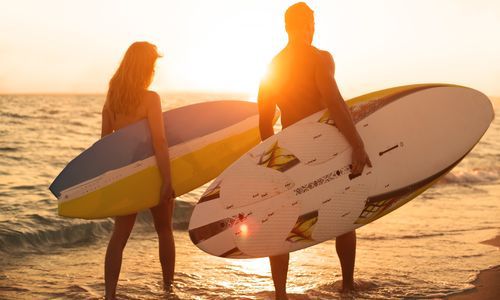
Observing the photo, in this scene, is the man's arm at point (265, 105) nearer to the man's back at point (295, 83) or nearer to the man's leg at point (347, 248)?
the man's back at point (295, 83)

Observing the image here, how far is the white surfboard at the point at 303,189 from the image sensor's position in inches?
161

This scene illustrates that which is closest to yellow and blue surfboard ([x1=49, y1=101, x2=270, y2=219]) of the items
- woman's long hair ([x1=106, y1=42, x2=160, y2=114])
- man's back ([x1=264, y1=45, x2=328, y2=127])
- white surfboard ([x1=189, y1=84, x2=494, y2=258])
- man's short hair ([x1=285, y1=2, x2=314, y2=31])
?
woman's long hair ([x1=106, y1=42, x2=160, y2=114])

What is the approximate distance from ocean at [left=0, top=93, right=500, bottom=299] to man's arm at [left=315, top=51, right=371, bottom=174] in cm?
105

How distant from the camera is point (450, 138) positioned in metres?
4.61

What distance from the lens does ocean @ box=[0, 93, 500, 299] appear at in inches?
190

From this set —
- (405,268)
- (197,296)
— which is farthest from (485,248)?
(197,296)

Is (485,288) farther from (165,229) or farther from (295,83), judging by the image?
(165,229)

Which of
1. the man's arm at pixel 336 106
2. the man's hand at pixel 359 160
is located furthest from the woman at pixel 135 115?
the man's hand at pixel 359 160

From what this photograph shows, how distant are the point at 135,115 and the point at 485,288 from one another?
269 centimetres

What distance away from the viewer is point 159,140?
173 inches

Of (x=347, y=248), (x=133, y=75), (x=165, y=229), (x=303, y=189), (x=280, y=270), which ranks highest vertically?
(x=133, y=75)

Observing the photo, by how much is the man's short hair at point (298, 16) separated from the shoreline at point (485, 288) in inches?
81.0

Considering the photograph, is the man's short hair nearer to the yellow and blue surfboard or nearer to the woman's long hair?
the woman's long hair

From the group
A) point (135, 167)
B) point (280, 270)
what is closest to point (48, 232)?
point (135, 167)
